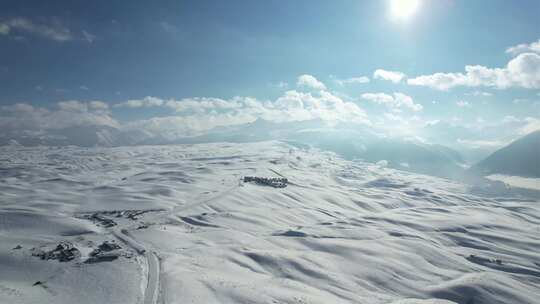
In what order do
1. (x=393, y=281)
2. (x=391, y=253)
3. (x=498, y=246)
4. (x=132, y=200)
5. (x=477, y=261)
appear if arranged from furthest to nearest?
1. (x=132, y=200)
2. (x=498, y=246)
3. (x=477, y=261)
4. (x=391, y=253)
5. (x=393, y=281)

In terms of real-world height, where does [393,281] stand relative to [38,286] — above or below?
below

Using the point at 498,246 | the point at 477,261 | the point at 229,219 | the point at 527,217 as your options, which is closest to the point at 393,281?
the point at 477,261

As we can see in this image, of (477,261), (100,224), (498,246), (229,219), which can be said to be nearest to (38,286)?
(100,224)

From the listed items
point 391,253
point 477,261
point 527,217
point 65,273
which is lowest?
point 527,217

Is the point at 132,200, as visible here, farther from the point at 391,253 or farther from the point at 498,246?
the point at 498,246

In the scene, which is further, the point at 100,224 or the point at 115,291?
the point at 100,224

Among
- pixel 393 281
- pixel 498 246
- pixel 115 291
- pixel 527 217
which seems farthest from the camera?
pixel 527 217

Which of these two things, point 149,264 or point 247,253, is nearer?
point 149,264

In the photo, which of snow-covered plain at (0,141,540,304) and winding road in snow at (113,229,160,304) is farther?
snow-covered plain at (0,141,540,304)

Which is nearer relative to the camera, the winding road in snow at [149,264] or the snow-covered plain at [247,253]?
the winding road in snow at [149,264]

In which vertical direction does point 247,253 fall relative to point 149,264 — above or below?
below
